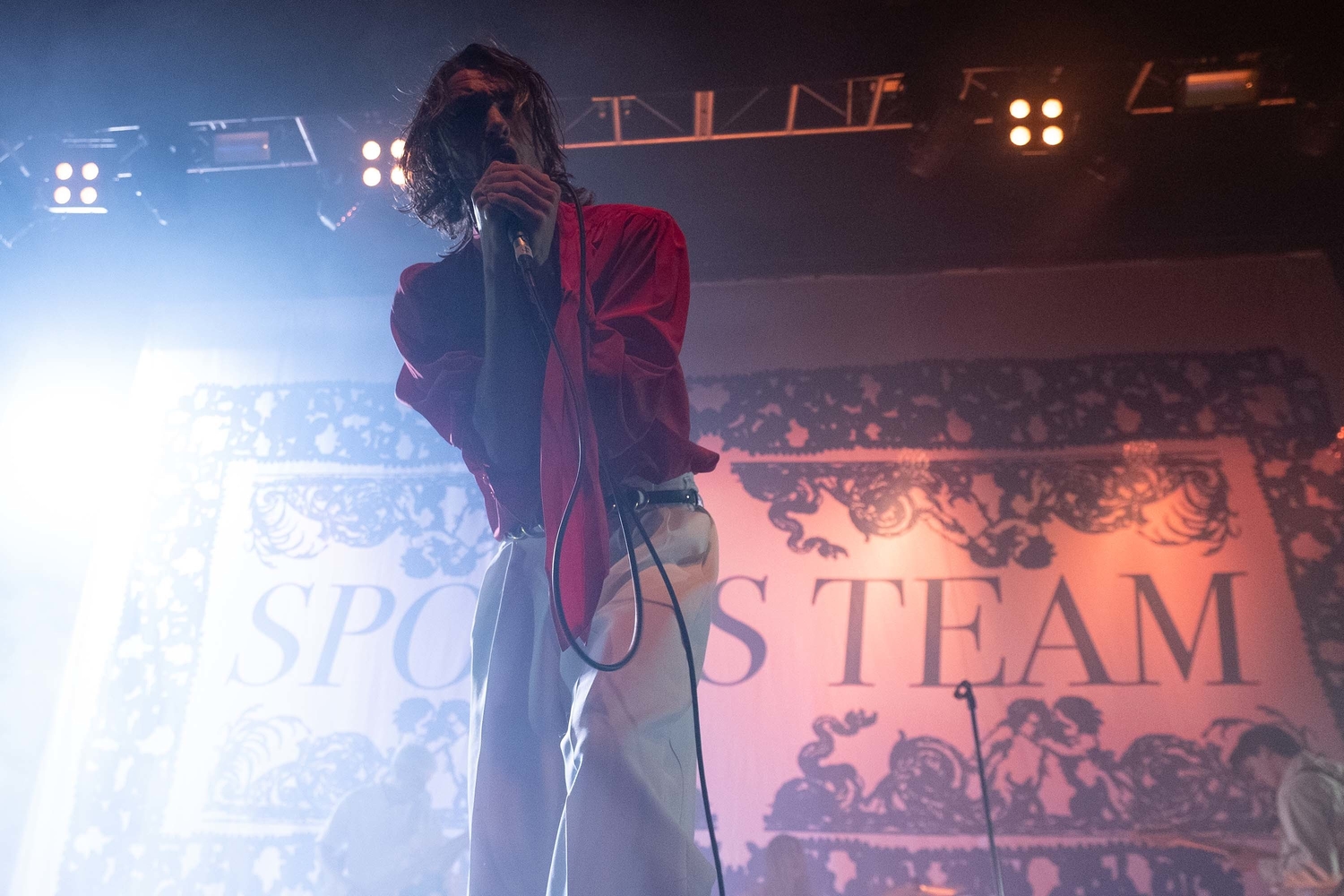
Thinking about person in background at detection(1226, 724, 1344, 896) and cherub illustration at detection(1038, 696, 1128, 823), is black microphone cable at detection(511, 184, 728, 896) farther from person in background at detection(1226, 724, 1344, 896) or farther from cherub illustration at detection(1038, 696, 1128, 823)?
person in background at detection(1226, 724, 1344, 896)

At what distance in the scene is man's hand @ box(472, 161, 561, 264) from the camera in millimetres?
910

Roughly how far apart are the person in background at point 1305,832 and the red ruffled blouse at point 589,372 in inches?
108

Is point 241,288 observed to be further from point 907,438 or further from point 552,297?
point 552,297

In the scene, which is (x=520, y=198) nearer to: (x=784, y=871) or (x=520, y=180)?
(x=520, y=180)

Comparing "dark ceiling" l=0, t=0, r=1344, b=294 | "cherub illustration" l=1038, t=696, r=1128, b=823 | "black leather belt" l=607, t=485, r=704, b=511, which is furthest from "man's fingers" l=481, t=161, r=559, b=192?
"cherub illustration" l=1038, t=696, r=1128, b=823

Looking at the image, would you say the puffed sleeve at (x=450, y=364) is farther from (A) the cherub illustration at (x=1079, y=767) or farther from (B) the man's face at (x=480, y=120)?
(A) the cherub illustration at (x=1079, y=767)

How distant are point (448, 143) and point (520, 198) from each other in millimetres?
261

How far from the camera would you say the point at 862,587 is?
3.35 m

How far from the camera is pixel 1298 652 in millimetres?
3176

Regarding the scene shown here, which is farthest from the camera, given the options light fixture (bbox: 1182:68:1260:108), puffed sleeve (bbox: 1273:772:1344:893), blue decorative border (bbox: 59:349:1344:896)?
blue decorative border (bbox: 59:349:1344:896)

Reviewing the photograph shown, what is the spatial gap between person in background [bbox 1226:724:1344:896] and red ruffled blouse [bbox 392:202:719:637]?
276 cm

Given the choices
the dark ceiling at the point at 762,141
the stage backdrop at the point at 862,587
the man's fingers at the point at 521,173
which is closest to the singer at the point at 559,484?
the man's fingers at the point at 521,173

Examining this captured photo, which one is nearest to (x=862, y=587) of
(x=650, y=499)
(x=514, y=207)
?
(x=650, y=499)

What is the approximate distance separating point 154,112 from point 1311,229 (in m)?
5.02
